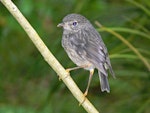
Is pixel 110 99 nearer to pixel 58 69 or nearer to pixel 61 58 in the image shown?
pixel 61 58

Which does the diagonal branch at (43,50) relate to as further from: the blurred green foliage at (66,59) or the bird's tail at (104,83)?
the blurred green foliage at (66,59)

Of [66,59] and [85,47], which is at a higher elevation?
[85,47]

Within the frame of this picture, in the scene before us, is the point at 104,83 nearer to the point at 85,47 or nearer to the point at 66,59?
the point at 85,47

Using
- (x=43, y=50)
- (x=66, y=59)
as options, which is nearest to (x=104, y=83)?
(x=43, y=50)

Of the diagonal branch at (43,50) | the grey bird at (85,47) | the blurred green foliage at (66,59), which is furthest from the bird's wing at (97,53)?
the diagonal branch at (43,50)

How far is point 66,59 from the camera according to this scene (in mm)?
4312

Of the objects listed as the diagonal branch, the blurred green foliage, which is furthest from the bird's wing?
the diagonal branch

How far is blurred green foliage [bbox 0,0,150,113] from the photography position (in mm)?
4312

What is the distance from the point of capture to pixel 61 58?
4.43 m

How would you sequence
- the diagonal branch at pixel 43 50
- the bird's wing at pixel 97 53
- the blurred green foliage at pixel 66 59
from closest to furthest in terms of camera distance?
the diagonal branch at pixel 43 50 → the bird's wing at pixel 97 53 → the blurred green foliage at pixel 66 59

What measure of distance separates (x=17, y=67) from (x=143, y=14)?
6.32ft

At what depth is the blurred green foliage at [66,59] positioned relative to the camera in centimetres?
431

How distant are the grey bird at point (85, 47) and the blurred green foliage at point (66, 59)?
0.24 metres

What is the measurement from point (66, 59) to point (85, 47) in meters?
0.73
